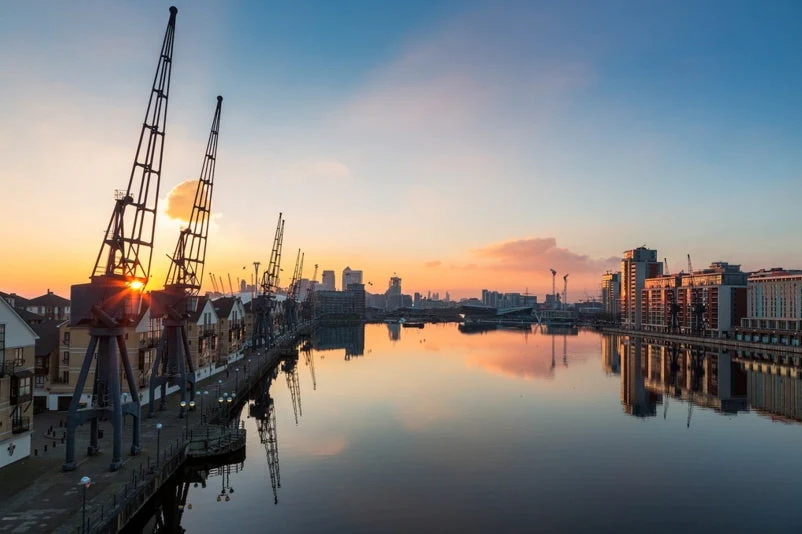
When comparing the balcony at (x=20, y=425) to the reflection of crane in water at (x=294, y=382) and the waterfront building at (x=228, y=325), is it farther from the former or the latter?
the waterfront building at (x=228, y=325)

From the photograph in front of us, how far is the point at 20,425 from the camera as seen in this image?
32.7 metres

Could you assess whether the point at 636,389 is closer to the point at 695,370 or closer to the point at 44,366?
the point at 695,370

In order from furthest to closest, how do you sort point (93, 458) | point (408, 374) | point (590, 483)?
point (408, 374) → point (590, 483) → point (93, 458)

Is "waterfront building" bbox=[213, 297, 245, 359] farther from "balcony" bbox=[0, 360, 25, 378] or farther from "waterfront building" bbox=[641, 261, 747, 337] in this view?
"waterfront building" bbox=[641, 261, 747, 337]

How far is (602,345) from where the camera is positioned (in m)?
160

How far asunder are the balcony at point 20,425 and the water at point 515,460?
1088 centimetres

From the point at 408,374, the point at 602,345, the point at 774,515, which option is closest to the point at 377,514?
the point at 774,515

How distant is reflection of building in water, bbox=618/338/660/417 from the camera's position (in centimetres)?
6569

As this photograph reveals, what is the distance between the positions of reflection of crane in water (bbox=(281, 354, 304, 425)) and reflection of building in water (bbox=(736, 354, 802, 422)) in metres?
56.5

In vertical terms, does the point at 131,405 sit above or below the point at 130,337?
below

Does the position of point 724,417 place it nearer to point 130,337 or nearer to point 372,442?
point 372,442

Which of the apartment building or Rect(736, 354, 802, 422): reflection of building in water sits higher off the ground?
the apartment building

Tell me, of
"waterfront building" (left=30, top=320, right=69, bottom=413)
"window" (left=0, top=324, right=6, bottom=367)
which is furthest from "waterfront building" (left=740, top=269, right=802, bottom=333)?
"window" (left=0, top=324, right=6, bottom=367)

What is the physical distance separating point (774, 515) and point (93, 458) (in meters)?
42.7
